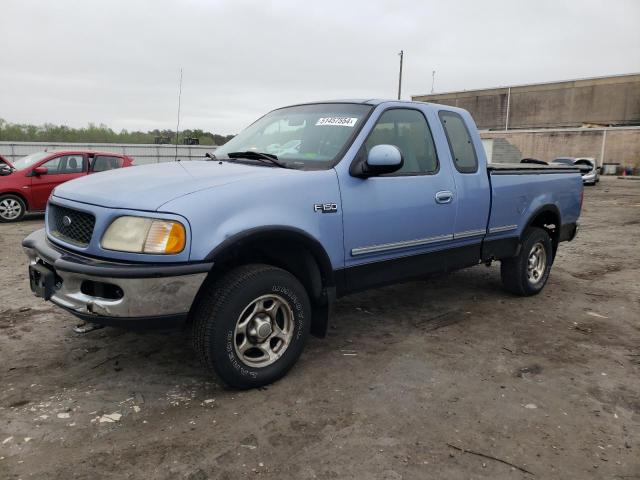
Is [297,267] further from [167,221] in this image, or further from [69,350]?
[69,350]

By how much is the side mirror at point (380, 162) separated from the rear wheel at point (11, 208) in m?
9.45

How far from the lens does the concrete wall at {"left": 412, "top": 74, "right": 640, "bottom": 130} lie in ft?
179

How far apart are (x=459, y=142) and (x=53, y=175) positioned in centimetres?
938

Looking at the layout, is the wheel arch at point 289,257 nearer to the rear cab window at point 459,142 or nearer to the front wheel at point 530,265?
the rear cab window at point 459,142

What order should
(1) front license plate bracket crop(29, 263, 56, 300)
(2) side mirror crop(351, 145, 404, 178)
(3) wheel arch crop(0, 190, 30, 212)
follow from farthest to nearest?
1. (3) wheel arch crop(0, 190, 30, 212)
2. (2) side mirror crop(351, 145, 404, 178)
3. (1) front license plate bracket crop(29, 263, 56, 300)

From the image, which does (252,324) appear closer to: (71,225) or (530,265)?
(71,225)

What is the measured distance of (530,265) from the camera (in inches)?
221

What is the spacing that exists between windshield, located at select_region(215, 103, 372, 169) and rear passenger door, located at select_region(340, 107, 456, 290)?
0.63 feet

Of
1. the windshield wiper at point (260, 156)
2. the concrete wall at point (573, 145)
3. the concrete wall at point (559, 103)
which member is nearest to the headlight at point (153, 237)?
the windshield wiper at point (260, 156)

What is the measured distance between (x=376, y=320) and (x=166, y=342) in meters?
1.87

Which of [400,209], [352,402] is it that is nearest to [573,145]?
[400,209]

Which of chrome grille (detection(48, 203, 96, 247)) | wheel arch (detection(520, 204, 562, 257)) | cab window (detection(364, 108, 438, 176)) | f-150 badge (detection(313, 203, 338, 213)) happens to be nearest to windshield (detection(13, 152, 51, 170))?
chrome grille (detection(48, 203, 96, 247))

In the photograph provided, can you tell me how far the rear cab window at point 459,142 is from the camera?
4496 millimetres

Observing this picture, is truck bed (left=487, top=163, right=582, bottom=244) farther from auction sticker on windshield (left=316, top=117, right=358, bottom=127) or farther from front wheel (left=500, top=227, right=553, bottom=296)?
auction sticker on windshield (left=316, top=117, right=358, bottom=127)
